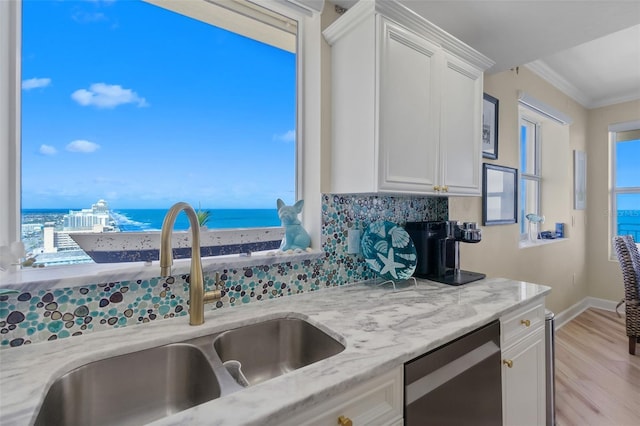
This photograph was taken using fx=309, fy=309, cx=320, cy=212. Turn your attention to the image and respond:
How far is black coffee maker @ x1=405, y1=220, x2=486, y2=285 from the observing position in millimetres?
1717

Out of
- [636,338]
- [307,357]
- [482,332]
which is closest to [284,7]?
[307,357]

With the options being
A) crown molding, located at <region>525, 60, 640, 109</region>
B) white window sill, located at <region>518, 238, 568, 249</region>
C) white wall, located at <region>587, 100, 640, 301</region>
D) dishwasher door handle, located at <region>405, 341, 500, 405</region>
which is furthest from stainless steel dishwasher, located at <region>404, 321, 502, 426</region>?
white wall, located at <region>587, 100, 640, 301</region>

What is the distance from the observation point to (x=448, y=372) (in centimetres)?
105

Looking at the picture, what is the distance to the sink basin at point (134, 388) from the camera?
820 millimetres

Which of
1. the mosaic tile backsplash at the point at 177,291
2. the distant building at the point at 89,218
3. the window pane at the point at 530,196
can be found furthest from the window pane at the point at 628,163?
the distant building at the point at 89,218

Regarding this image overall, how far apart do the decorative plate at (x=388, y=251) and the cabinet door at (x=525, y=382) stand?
1.77 ft

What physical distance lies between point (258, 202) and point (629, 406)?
2615 mm

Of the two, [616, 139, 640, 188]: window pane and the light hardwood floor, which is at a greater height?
[616, 139, 640, 188]: window pane

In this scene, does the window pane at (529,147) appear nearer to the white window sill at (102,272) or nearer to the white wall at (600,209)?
the white wall at (600,209)

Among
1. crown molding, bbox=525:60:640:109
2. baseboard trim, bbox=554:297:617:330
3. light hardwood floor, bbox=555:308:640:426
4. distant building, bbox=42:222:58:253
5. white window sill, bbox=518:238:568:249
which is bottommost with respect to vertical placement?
light hardwood floor, bbox=555:308:640:426

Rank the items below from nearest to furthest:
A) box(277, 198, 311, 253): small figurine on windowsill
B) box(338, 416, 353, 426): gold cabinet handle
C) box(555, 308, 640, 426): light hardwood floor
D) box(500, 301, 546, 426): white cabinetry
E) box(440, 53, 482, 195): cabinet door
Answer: box(338, 416, 353, 426): gold cabinet handle
box(500, 301, 546, 426): white cabinetry
box(277, 198, 311, 253): small figurine on windowsill
box(440, 53, 482, 195): cabinet door
box(555, 308, 640, 426): light hardwood floor

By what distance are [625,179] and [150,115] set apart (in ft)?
16.3

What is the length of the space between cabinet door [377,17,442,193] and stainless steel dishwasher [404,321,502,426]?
0.66m

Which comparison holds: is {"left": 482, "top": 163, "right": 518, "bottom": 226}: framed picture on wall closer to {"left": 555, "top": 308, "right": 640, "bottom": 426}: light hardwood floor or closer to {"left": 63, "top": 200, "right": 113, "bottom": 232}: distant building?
{"left": 555, "top": 308, "right": 640, "bottom": 426}: light hardwood floor
